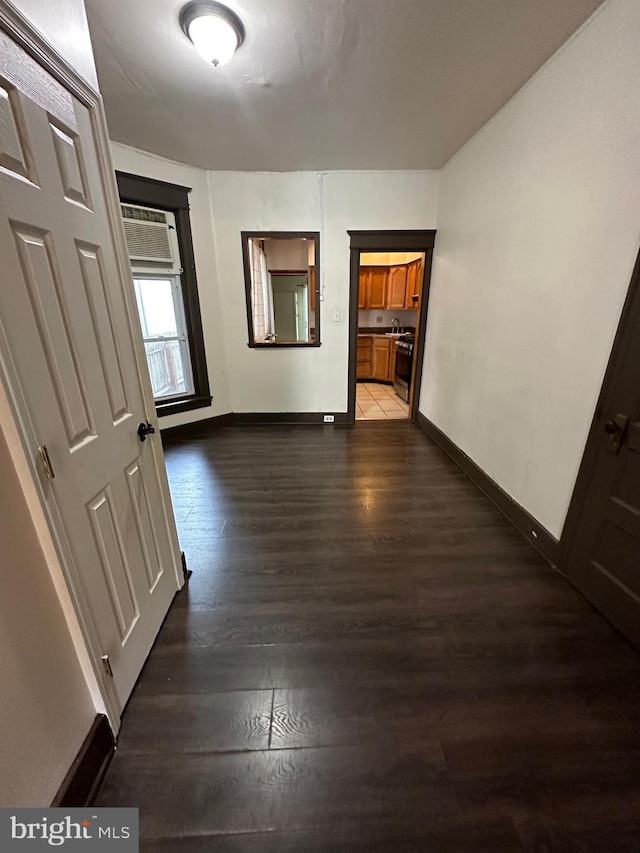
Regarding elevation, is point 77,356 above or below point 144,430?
above

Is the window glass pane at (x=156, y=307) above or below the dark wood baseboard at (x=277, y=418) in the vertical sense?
above

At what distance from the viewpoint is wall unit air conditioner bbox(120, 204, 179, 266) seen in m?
3.06

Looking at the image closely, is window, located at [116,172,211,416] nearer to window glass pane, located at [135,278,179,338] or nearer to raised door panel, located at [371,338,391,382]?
window glass pane, located at [135,278,179,338]

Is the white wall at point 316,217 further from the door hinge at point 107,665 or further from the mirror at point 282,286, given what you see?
the door hinge at point 107,665

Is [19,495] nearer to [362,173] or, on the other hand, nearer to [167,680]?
[167,680]

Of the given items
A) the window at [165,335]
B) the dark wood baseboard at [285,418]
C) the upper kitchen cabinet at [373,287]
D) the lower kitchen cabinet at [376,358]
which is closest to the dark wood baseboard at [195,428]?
the dark wood baseboard at [285,418]

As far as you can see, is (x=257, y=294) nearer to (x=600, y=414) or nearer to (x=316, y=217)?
(x=316, y=217)

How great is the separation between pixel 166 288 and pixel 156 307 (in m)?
0.24

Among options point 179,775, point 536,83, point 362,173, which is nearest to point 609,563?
point 179,775

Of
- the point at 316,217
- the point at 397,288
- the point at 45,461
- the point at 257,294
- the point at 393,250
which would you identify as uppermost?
the point at 316,217

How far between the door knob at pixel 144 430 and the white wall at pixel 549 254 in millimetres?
2177

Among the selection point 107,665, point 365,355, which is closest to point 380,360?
point 365,355

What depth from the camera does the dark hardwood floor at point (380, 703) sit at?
38.1 inches

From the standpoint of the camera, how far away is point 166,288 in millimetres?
3463
